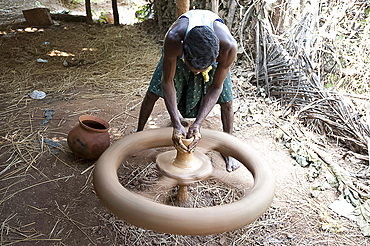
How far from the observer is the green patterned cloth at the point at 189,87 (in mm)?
2477

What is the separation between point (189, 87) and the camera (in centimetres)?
254

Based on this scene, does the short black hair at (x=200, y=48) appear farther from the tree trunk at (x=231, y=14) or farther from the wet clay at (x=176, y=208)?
the tree trunk at (x=231, y=14)

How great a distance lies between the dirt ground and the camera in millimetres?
2227

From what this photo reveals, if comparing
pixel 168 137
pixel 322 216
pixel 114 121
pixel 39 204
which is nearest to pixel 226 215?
pixel 168 137

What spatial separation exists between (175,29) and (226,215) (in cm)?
119

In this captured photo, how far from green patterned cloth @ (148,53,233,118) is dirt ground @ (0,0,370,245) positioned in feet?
2.20

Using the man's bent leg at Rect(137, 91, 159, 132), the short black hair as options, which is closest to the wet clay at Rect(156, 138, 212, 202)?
the short black hair

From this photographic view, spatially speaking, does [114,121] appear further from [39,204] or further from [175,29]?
[175,29]

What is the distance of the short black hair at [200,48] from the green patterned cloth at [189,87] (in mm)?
793

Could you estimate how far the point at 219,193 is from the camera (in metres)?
2.64

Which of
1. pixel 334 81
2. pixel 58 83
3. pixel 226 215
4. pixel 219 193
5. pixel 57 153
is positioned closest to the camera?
pixel 226 215

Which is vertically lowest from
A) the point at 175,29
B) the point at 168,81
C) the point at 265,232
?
the point at 265,232

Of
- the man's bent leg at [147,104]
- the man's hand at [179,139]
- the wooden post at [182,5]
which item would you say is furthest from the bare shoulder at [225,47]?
the wooden post at [182,5]

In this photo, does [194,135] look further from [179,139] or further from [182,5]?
[182,5]
